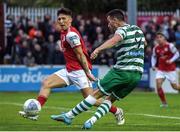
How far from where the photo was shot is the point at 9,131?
45.4 feet

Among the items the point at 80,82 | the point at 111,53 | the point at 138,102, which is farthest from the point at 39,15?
the point at 80,82

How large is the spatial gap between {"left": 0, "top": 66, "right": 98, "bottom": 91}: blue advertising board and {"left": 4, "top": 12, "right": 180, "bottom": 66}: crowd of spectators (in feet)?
1.26

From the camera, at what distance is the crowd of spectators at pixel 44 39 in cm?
3372

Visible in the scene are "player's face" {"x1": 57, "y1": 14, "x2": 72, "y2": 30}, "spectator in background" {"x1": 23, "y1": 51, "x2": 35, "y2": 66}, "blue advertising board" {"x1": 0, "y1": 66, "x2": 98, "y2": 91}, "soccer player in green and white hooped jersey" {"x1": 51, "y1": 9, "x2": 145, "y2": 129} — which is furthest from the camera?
"spectator in background" {"x1": 23, "y1": 51, "x2": 35, "y2": 66}

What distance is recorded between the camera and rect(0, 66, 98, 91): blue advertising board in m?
32.6

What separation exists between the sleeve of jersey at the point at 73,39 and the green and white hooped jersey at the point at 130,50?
1.37 m

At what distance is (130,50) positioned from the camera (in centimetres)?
1491

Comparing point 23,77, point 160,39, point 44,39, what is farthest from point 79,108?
point 44,39

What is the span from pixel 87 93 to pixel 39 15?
2128 cm

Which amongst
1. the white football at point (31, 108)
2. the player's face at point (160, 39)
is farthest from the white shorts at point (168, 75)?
the white football at point (31, 108)

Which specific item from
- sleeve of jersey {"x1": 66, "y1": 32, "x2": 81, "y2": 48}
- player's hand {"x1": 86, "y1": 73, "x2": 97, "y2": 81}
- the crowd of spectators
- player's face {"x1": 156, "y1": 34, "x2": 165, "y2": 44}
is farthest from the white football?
the crowd of spectators

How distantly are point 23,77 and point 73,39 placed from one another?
16904 millimetres

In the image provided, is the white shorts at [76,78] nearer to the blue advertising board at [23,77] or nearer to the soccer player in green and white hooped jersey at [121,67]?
the soccer player in green and white hooped jersey at [121,67]

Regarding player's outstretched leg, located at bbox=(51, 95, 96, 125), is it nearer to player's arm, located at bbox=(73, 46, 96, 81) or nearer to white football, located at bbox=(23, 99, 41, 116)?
white football, located at bbox=(23, 99, 41, 116)
